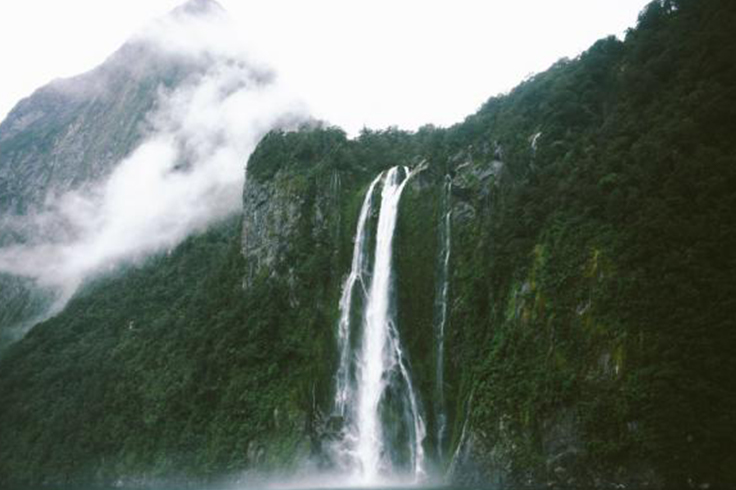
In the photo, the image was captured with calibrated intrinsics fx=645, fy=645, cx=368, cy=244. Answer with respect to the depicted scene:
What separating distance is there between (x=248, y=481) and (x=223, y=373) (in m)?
11.5

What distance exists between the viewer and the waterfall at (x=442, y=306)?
33844mm

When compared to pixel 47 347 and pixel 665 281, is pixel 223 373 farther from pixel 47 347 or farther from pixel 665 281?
pixel 47 347

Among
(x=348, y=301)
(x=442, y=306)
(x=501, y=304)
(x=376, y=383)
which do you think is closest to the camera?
(x=501, y=304)

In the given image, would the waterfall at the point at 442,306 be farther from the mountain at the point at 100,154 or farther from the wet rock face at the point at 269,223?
the mountain at the point at 100,154

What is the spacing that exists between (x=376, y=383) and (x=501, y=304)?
8.49 metres

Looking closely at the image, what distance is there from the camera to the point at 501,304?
108 ft

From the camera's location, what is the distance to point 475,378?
3159 cm

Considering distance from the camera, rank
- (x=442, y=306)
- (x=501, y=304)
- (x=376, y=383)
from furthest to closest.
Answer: (x=442, y=306) < (x=376, y=383) < (x=501, y=304)

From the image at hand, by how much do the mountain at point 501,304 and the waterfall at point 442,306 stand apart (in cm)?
14

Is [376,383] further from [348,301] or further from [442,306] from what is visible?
[348,301]

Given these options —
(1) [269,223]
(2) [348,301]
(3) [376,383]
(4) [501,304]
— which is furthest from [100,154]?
(4) [501,304]

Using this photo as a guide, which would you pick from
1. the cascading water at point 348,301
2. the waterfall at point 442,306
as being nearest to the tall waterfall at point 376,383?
the cascading water at point 348,301

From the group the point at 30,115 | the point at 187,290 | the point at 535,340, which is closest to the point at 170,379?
the point at 187,290

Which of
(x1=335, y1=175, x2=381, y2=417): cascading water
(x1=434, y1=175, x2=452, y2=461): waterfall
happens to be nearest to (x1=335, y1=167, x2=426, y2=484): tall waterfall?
(x1=335, y1=175, x2=381, y2=417): cascading water
